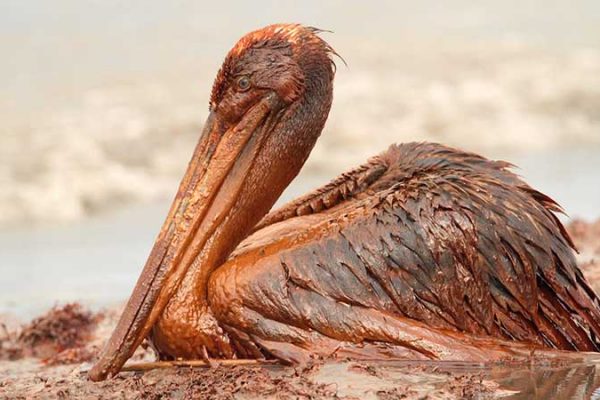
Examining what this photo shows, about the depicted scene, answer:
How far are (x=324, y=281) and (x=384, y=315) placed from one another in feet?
1.24

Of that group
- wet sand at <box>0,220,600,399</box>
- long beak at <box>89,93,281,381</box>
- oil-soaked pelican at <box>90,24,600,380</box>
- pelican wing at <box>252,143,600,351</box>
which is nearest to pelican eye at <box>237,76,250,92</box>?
oil-soaked pelican at <box>90,24,600,380</box>

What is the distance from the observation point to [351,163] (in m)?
20.2

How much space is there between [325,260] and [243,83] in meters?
1.16

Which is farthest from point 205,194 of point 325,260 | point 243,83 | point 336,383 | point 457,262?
point 336,383

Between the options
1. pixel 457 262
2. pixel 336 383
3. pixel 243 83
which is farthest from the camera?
pixel 243 83

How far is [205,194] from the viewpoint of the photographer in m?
8.35

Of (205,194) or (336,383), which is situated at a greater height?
(205,194)

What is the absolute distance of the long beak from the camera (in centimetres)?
814

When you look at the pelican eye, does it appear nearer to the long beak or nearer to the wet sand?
the long beak

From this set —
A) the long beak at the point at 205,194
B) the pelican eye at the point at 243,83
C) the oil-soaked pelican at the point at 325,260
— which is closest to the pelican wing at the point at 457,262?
the oil-soaked pelican at the point at 325,260

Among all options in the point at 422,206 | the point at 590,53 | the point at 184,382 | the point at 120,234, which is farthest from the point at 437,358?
the point at 590,53

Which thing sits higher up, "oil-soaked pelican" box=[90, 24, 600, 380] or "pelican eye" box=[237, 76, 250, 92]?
"pelican eye" box=[237, 76, 250, 92]

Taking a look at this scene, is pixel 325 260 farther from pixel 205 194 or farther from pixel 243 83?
pixel 243 83

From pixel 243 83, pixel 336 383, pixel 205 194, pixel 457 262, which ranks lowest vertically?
pixel 336 383
